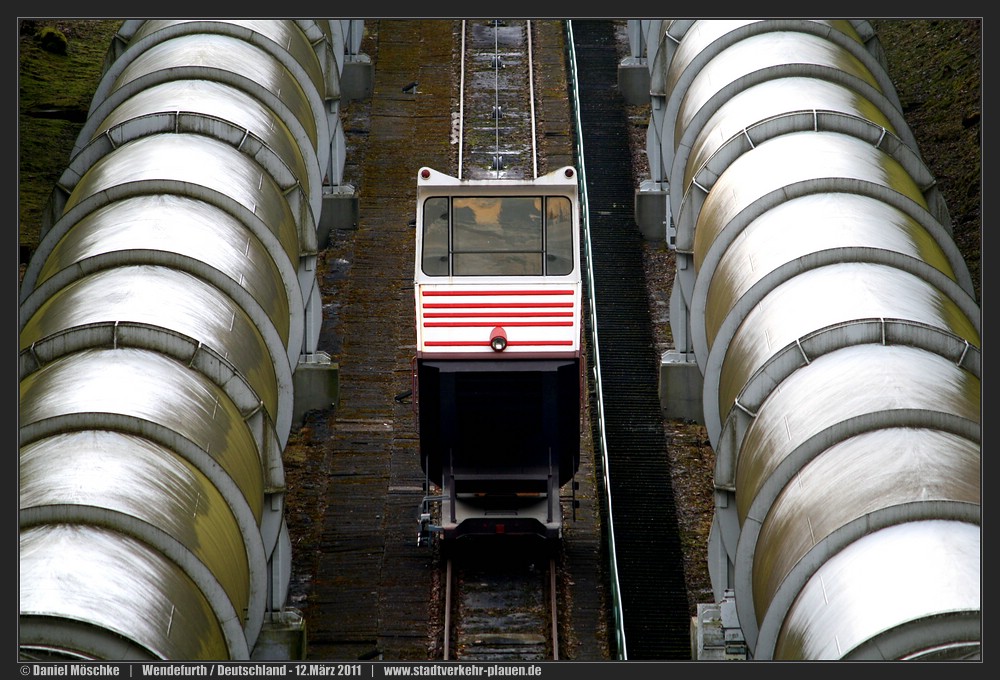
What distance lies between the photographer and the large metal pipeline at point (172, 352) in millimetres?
13141

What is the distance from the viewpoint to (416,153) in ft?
105

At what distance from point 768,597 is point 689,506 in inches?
318

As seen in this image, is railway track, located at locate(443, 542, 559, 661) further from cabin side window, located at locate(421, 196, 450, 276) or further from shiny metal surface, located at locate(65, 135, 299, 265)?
shiny metal surface, located at locate(65, 135, 299, 265)

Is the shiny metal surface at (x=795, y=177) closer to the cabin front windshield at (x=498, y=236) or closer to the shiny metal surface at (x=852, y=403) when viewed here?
the cabin front windshield at (x=498, y=236)

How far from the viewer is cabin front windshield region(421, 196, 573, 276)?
18844mm

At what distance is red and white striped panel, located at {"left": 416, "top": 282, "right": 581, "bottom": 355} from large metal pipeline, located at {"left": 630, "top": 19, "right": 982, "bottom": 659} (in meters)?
1.92

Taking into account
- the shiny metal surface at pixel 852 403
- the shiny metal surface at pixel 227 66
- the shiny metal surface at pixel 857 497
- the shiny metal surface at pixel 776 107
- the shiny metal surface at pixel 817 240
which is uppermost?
the shiny metal surface at pixel 227 66

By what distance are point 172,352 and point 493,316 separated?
4.08 meters

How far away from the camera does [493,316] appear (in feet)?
60.9

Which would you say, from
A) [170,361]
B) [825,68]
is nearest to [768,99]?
[825,68]

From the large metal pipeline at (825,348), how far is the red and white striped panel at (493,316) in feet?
6.30

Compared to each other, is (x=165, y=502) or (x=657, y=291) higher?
(x=657, y=291)

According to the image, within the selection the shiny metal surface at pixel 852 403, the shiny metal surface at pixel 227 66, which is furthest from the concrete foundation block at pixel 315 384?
the shiny metal surface at pixel 852 403

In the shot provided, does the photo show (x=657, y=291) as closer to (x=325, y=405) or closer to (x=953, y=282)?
(x=325, y=405)
